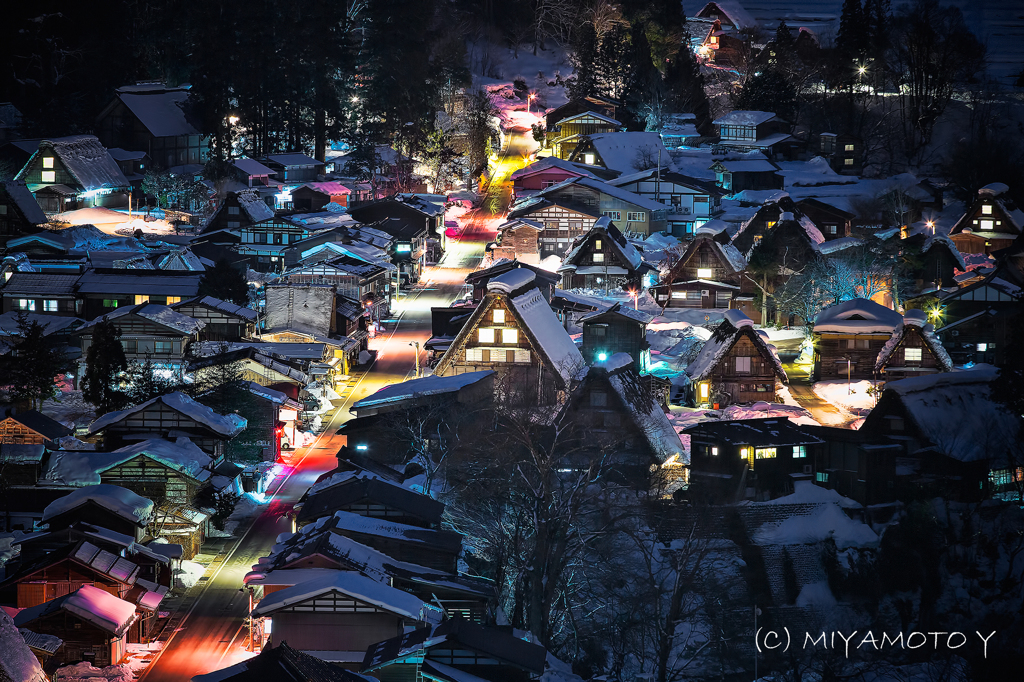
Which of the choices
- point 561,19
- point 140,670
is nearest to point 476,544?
point 140,670

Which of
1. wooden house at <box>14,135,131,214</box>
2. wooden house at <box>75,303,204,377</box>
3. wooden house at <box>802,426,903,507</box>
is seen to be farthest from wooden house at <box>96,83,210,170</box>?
wooden house at <box>802,426,903,507</box>

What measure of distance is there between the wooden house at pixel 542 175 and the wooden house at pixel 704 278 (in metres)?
11.3

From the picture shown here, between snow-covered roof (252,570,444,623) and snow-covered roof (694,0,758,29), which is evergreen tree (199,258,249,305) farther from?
snow-covered roof (694,0,758,29)

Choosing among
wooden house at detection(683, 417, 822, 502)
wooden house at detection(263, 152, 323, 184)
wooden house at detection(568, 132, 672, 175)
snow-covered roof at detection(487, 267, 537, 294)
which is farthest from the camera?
wooden house at detection(568, 132, 672, 175)

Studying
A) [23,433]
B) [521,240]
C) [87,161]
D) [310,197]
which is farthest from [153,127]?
[23,433]

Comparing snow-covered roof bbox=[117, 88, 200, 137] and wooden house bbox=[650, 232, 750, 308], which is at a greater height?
snow-covered roof bbox=[117, 88, 200, 137]

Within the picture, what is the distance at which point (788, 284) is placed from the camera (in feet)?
123

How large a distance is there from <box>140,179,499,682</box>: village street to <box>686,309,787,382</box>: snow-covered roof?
7.25 meters

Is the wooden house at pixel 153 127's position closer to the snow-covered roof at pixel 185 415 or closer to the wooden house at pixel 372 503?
the snow-covered roof at pixel 185 415

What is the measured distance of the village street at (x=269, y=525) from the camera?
62.5 feet

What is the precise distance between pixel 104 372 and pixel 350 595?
40.6ft

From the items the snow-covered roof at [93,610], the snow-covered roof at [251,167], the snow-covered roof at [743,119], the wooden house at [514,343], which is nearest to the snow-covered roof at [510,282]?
the wooden house at [514,343]

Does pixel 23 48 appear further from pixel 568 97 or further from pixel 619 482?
pixel 619 482

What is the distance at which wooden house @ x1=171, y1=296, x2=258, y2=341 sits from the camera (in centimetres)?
3300
